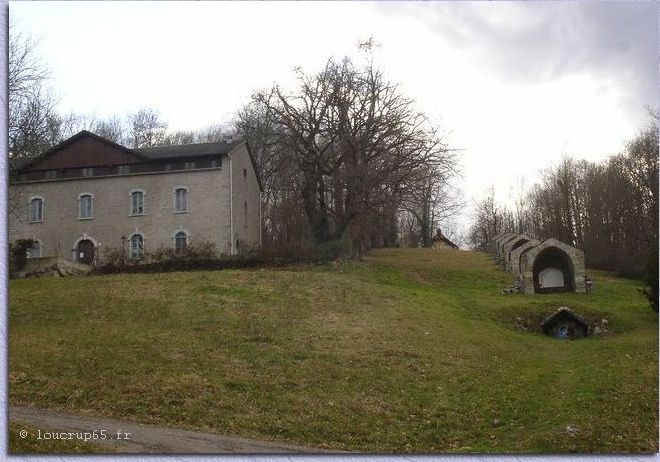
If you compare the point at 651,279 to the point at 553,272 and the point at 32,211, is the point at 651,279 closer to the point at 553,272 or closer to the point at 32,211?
the point at 553,272

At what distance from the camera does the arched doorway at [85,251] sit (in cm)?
3582

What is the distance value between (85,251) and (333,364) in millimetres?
26936

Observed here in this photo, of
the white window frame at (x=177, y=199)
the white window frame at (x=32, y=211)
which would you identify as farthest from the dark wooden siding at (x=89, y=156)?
the white window frame at (x=177, y=199)

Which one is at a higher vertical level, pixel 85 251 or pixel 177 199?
pixel 177 199

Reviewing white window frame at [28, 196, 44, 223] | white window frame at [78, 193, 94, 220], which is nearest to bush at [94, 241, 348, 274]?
white window frame at [78, 193, 94, 220]

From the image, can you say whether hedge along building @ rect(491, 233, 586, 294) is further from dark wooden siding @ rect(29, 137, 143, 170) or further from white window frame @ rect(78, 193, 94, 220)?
white window frame @ rect(78, 193, 94, 220)

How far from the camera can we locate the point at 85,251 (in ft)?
119

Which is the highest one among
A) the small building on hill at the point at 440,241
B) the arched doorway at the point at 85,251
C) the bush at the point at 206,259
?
the small building on hill at the point at 440,241

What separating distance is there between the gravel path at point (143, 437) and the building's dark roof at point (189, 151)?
86.5 feet

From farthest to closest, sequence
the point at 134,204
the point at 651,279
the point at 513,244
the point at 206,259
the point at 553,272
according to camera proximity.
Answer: the point at 513,244 → the point at 134,204 → the point at 553,272 → the point at 206,259 → the point at 651,279

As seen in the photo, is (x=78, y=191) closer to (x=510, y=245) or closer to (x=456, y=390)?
(x=510, y=245)

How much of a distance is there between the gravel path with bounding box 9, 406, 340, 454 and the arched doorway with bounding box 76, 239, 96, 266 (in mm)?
27553

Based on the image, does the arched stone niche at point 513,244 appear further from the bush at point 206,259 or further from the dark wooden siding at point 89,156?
the dark wooden siding at point 89,156

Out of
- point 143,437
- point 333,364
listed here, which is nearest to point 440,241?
point 333,364
